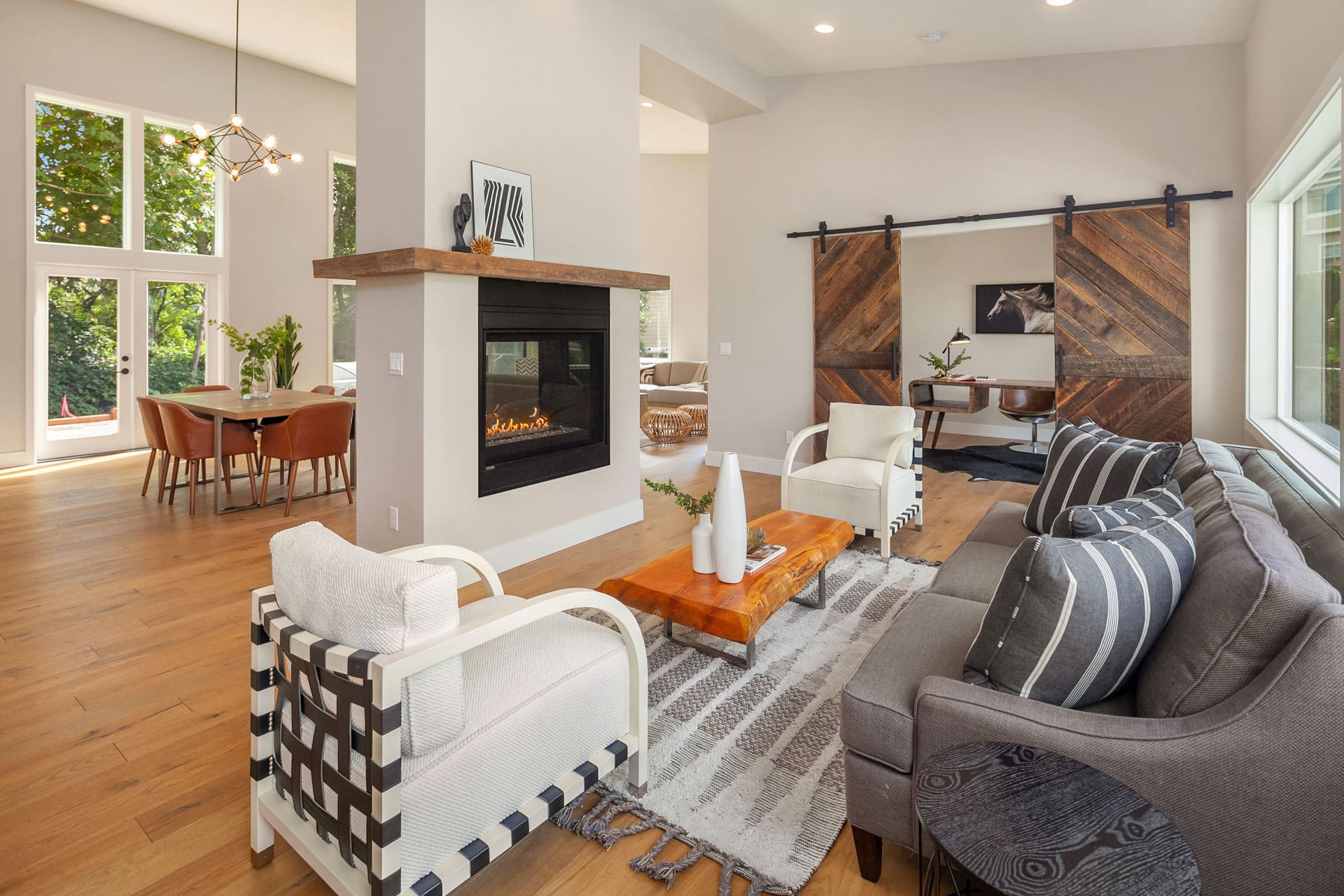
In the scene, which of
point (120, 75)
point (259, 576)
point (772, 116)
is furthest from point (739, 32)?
point (120, 75)

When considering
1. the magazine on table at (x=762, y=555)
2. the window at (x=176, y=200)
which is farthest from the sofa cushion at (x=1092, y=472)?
the window at (x=176, y=200)

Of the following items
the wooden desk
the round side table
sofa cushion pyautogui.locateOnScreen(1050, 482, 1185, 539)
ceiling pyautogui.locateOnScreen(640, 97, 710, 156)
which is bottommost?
the round side table

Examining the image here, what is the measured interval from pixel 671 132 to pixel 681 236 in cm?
279

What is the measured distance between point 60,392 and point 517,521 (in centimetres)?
582

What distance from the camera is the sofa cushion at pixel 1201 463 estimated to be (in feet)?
8.36

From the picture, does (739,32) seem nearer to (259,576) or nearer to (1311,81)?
(1311,81)

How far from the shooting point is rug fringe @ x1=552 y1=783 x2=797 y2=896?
5.51 ft

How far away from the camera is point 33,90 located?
6508 millimetres

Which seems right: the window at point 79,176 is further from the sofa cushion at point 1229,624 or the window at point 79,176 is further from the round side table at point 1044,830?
the sofa cushion at point 1229,624

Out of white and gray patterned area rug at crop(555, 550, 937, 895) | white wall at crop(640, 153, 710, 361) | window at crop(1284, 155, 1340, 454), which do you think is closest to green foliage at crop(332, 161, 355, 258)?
white wall at crop(640, 153, 710, 361)

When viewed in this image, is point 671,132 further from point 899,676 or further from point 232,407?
point 899,676

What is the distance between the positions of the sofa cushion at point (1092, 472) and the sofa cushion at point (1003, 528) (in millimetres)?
46

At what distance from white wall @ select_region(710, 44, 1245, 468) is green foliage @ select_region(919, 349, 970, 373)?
1.94m

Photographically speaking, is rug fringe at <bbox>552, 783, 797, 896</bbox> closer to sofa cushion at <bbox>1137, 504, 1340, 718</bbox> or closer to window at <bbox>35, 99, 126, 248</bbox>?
sofa cushion at <bbox>1137, 504, 1340, 718</bbox>
